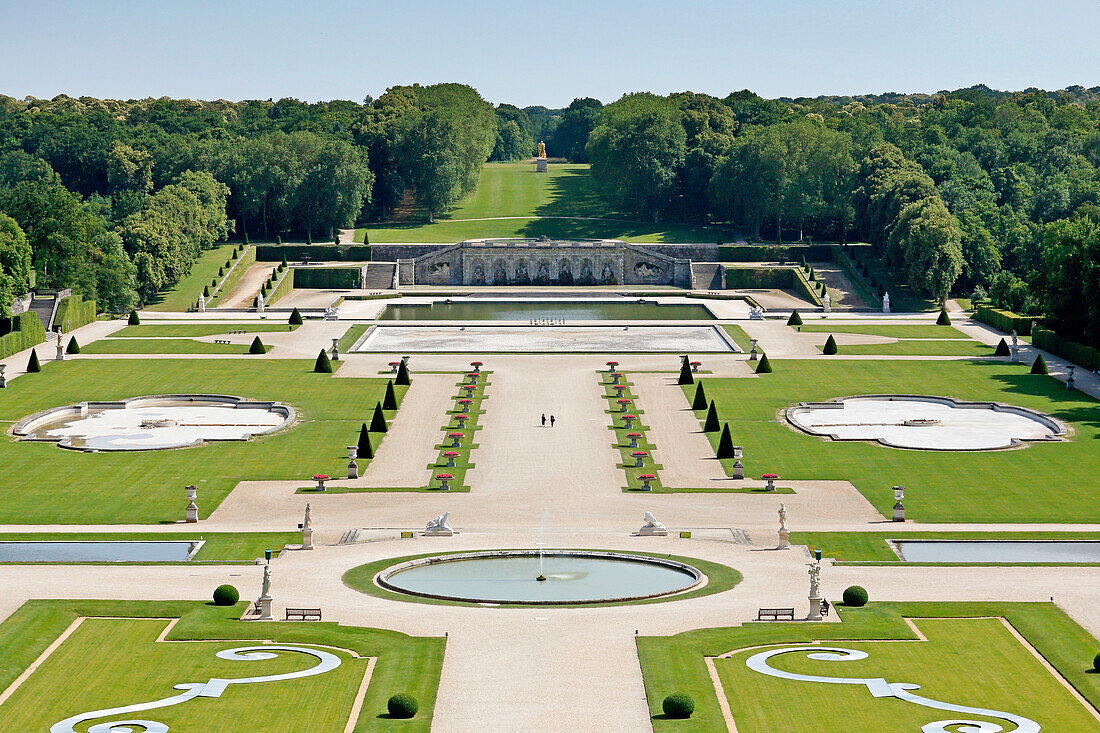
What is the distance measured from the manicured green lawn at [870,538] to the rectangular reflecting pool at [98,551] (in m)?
21.8

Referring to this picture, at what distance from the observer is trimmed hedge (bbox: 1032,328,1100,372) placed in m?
92.0

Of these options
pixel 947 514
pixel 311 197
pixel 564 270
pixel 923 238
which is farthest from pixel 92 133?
pixel 947 514

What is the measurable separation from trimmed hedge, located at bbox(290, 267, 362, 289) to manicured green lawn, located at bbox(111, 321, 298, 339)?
2690 cm

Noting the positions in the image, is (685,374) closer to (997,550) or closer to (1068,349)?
(1068,349)

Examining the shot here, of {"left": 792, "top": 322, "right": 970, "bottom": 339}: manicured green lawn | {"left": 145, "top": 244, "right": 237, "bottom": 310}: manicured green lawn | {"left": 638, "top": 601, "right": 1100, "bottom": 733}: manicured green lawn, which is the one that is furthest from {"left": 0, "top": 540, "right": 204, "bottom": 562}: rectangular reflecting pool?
{"left": 145, "top": 244, "right": 237, "bottom": 310}: manicured green lawn

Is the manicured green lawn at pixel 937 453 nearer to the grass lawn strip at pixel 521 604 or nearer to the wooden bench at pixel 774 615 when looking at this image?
the grass lawn strip at pixel 521 604

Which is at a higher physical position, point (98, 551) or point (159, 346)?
point (159, 346)

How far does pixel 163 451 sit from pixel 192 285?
216 feet

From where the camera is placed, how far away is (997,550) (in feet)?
175

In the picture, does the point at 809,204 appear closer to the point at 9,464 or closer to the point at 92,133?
the point at 92,133

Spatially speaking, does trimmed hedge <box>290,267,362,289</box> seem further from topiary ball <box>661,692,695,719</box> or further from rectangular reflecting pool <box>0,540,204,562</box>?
topiary ball <box>661,692,695,719</box>

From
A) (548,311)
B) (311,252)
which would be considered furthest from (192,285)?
(548,311)

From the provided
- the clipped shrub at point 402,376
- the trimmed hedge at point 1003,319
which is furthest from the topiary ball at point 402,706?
the trimmed hedge at point 1003,319

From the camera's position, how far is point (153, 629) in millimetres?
41812
